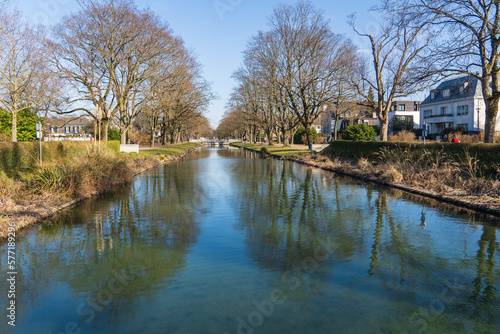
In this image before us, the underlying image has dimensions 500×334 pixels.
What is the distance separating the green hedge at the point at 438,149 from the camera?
16.3 m

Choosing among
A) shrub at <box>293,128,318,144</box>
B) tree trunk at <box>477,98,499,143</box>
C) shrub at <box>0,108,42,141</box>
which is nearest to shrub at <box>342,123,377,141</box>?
shrub at <box>293,128,318,144</box>

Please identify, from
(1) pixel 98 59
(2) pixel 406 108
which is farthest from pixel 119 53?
(2) pixel 406 108

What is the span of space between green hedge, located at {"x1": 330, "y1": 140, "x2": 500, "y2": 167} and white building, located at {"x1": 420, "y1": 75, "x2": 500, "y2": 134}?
2326 centimetres

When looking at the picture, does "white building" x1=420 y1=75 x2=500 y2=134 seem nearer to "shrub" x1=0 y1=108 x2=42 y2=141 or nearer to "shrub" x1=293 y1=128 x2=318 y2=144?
→ "shrub" x1=293 y1=128 x2=318 y2=144

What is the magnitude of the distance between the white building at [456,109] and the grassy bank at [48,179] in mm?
43409

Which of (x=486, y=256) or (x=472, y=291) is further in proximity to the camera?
(x=486, y=256)

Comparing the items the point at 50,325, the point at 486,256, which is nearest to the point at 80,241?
the point at 50,325

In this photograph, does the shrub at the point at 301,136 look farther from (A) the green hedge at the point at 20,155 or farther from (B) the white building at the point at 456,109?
(A) the green hedge at the point at 20,155

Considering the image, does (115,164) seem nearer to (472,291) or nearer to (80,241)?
(80,241)

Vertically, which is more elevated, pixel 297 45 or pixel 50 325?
pixel 297 45

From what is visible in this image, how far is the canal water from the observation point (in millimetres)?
4867

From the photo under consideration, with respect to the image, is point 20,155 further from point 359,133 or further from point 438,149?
point 359,133

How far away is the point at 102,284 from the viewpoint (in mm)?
6000

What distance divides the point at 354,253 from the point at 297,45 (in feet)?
118
